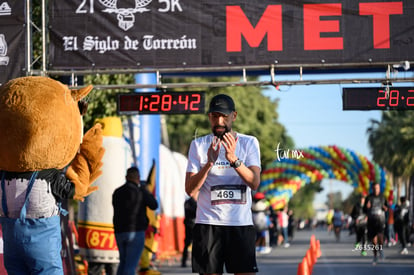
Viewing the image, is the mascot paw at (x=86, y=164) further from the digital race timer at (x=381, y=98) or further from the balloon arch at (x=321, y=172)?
the balloon arch at (x=321, y=172)

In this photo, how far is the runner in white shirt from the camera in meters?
6.80

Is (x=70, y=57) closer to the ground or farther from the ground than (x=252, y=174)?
farther from the ground

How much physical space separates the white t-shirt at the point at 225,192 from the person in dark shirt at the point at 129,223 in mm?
4694

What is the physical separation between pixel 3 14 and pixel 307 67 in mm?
4793

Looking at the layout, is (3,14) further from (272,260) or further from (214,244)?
(272,260)

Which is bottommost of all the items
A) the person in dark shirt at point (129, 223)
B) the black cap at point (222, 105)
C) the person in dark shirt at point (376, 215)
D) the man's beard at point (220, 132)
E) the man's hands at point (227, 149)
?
the person in dark shirt at point (376, 215)

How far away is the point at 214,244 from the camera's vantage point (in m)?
6.84

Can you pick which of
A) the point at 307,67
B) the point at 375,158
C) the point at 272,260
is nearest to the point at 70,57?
the point at 307,67

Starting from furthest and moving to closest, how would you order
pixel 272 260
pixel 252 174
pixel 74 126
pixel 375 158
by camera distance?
pixel 375 158 < pixel 272 260 < pixel 74 126 < pixel 252 174

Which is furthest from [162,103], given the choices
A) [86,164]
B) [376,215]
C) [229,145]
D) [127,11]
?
[376,215]

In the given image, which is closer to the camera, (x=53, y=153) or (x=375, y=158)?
(x=53, y=153)

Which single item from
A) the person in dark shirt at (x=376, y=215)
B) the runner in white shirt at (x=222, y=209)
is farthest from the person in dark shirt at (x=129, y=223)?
the person in dark shirt at (x=376, y=215)

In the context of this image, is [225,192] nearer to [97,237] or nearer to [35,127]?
[35,127]

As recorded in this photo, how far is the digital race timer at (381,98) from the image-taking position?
503 inches
